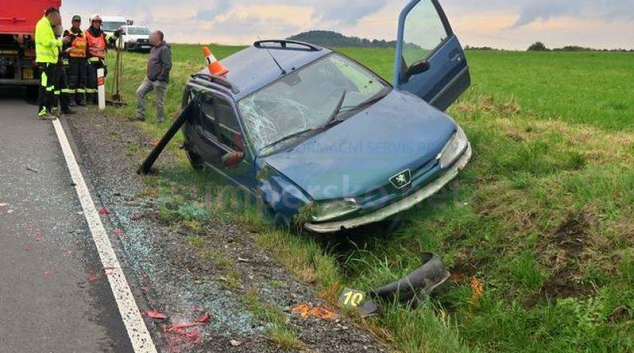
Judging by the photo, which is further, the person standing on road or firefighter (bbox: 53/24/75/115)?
firefighter (bbox: 53/24/75/115)

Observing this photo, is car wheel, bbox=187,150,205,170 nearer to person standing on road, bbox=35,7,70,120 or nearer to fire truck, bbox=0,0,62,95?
person standing on road, bbox=35,7,70,120

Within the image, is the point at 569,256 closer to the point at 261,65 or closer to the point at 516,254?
the point at 516,254

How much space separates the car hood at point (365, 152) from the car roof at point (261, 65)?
1.04 meters

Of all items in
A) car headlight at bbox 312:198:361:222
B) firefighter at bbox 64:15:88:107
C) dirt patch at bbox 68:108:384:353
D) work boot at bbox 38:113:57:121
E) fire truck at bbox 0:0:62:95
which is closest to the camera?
dirt patch at bbox 68:108:384:353

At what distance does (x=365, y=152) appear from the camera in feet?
17.1

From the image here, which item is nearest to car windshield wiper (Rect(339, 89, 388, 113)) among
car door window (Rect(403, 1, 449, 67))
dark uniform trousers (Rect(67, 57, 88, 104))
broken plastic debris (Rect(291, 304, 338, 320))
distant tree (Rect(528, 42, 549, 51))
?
car door window (Rect(403, 1, 449, 67))

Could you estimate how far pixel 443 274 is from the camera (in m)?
4.39

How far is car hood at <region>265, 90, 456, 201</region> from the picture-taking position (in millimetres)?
4859

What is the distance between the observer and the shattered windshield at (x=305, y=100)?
5730mm

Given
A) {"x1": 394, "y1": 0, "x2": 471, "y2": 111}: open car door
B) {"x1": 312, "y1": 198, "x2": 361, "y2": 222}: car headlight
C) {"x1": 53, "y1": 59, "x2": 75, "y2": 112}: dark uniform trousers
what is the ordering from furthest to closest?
{"x1": 53, "y1": 59, "x2": 75, "y2": 112}: dark uniform trousers
{"x1": 394, "y1": 0, "x2": 471, "y2": 111}: open car door
{"x1": 312, "y1": 198, "x2": 361, "y2": 222}: car headlight

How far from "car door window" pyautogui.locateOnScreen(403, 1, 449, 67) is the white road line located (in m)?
3.70

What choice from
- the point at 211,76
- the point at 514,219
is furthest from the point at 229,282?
the point at 211,76

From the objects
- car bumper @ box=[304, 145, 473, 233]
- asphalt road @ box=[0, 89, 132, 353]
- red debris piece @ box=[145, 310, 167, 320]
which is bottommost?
asphalt road @ box=[0, 89, 132, 353]

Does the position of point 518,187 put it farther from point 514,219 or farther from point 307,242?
point 307,242
